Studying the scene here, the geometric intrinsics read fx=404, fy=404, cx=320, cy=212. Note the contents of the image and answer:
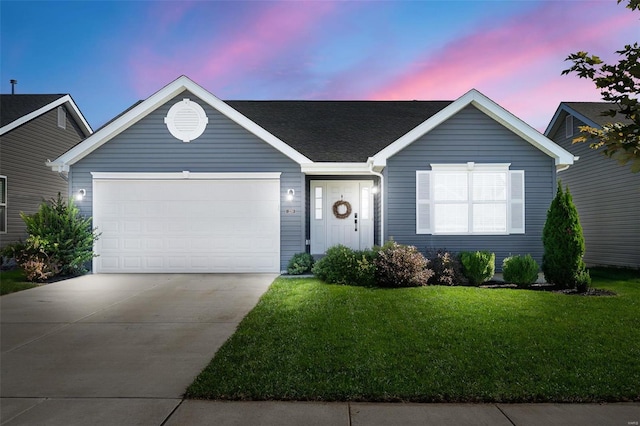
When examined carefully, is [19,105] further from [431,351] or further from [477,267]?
[431,351]

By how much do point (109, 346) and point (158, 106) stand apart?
768cm

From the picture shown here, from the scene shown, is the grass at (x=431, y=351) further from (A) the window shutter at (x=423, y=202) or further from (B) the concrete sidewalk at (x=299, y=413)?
(A) the window shutter at (x=423, y=202)

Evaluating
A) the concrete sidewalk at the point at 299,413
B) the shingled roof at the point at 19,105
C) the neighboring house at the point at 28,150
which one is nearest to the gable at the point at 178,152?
the neighboring house at the point at 28,150

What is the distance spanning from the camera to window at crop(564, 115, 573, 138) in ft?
50.3

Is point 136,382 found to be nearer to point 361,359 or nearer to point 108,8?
point 361,359

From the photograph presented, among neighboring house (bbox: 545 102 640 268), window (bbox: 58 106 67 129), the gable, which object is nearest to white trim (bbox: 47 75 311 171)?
the gable

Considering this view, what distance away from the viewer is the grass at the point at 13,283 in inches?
351

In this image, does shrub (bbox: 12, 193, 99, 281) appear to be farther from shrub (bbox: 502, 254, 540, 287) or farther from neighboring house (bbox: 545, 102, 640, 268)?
neighboring house (bbox: 545, 102, 640, 268)

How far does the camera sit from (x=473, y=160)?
35.3 feet

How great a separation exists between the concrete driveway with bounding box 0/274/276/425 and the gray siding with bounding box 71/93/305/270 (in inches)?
109

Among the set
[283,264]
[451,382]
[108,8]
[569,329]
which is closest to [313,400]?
[451,382]

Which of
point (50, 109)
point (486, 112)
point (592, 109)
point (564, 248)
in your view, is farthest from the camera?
point (50, 109)

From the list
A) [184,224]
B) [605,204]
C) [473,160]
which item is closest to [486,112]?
[473,160]

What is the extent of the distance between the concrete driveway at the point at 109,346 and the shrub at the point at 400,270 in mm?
2636
